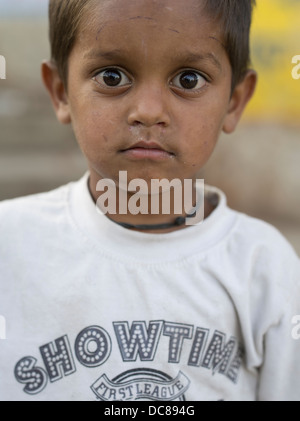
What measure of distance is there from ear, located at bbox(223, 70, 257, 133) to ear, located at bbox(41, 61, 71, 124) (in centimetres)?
36

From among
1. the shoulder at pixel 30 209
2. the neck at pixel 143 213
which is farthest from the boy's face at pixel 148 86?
the shoulder at pixel 30 209

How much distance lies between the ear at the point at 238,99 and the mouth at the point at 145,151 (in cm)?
28

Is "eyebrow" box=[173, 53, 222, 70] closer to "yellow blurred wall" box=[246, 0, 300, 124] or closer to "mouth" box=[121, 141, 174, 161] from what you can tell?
"mouth" box=[121, 141, 174, 161]

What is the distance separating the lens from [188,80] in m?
1.09

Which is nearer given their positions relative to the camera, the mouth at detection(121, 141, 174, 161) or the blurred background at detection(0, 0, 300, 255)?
the mouth at detection(121, 141, 174, 161)

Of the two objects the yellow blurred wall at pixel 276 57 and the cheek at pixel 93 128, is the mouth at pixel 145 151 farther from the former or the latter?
the yellow blurred wall at pixel 276 57

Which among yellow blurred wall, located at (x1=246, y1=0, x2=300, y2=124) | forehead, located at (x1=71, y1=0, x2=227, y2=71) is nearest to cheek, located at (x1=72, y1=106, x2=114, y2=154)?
forehead, located at (x1=71, y1=0, x2=227, y2=71)

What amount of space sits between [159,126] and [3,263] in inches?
17.8

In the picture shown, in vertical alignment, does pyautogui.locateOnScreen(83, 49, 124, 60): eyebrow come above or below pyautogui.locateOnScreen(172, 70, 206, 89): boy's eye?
above

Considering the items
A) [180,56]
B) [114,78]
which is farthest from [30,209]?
[180,56]

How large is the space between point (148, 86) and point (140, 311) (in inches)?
Answer: 18.1

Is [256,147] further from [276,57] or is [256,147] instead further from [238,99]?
[238,99]

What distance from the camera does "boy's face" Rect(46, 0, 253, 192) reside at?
103 centimetres

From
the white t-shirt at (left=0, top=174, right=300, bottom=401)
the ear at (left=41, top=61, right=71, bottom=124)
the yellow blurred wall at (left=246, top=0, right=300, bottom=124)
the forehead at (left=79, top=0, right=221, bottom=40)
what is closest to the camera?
the forehead at (left=79, top=0, right=221, bottom=40)
